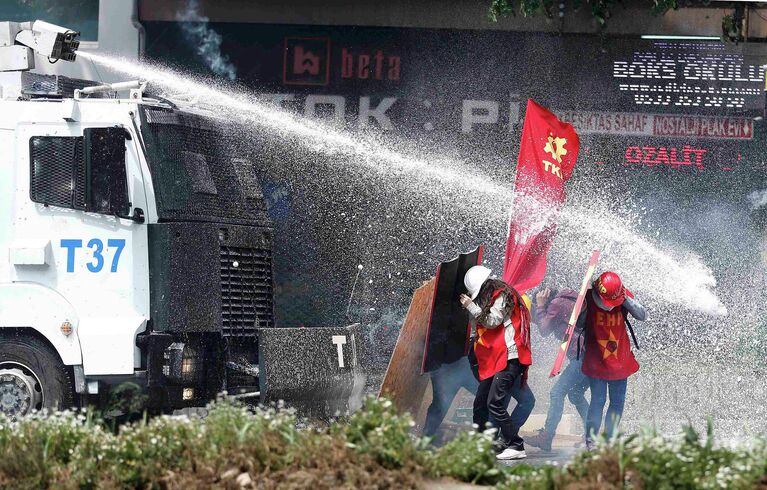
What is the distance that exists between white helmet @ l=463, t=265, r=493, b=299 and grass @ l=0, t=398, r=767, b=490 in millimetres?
2979

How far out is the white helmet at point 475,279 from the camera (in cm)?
986

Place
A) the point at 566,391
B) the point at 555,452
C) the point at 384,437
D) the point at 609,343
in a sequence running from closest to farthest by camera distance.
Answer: the point at 384,437, the point at 609,343, the point at 555,452, the point at 566,391

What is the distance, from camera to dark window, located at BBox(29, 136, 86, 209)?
972 centimetres

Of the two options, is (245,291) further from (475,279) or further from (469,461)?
(469,461)

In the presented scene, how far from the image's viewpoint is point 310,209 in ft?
50.8

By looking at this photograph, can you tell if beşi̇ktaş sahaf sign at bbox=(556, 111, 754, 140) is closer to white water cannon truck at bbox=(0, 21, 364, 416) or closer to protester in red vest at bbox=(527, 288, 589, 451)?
protester in red vest at bbox=(527, 288, 589, 451)

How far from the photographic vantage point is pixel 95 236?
9727 mm

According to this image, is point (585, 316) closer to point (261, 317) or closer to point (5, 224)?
point (261, 317)

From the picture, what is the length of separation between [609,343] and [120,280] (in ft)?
12.6

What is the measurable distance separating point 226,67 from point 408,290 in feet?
11.4

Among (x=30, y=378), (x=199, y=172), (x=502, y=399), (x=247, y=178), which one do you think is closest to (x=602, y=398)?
(x=502, y=399)

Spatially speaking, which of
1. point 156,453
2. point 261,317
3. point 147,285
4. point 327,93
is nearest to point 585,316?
point 261,317

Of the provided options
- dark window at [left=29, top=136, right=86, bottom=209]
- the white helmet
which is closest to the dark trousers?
the white helmet

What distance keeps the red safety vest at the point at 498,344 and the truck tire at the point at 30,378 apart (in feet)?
9.79
